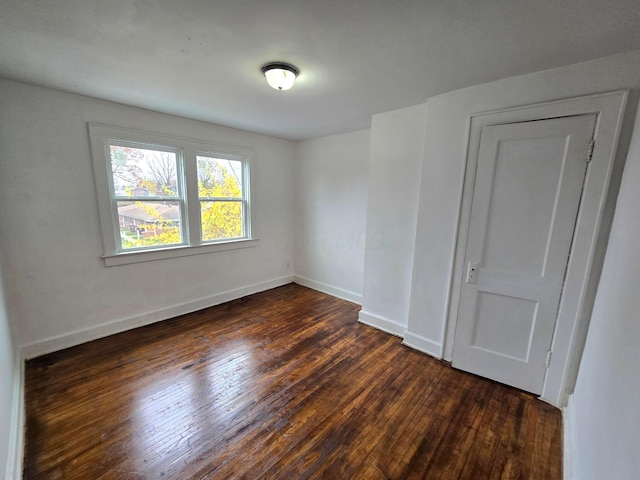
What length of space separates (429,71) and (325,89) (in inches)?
32.6

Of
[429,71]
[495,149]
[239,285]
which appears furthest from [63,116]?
[495,149]

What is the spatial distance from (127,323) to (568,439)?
13.0 ft

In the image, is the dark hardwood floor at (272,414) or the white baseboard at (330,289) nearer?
the dark hardwood floor at (272,414)

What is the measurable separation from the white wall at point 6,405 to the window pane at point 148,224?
3.33ft

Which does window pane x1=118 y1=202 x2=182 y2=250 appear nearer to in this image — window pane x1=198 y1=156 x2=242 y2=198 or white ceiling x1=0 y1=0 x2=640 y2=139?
window pane x1=198 y1=156 x2=242 y2=198

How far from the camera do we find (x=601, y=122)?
5.48 ft

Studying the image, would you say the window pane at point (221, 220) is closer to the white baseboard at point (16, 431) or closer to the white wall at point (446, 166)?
the white baseboard at point (16, 431)

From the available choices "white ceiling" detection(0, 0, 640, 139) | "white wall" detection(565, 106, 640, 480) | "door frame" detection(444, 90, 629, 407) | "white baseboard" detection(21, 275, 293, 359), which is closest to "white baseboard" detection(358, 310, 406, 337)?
"door frame" detection(444, 90, 629, 407)

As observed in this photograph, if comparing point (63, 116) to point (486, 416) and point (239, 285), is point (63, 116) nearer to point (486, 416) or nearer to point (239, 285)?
point (239, 285)

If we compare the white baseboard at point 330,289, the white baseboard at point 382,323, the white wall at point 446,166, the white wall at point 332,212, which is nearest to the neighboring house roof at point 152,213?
the white wall at point 332,212

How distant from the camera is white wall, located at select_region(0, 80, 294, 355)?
220 centimetres

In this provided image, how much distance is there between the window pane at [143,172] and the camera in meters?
2.75

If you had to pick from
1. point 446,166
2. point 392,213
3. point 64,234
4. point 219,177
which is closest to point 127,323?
point 64,234

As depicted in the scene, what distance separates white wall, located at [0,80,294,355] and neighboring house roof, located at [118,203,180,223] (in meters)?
0.29
